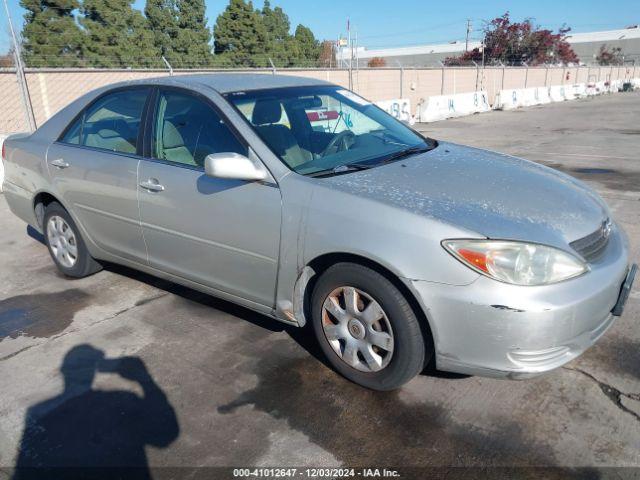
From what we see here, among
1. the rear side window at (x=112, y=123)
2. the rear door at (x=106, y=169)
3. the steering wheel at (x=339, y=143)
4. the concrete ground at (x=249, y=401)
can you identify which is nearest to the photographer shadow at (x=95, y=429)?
the concrete ground at (x=249, y=401)

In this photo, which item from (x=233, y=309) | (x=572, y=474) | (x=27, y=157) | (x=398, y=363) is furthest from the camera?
Answer: (x=27, y=157)

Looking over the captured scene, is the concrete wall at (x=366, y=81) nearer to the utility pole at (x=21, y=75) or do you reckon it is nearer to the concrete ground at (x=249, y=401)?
the utility pole at (x=21, y=75)

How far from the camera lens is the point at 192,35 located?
1253 inches

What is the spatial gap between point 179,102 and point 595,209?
2.70m

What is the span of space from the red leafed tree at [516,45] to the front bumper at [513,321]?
171ft

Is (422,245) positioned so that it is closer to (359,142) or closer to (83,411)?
(359,142)

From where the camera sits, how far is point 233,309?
396 centimetres

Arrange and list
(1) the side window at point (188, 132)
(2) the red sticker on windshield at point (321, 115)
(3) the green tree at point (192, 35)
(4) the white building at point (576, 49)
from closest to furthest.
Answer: (1) the side window at point (188, 132)
(2) the red sticker on windshield at point (321, 115)
(3) the green tree at point (192, 35)
(4) the white building at point (576, 49)

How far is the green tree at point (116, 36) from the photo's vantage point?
80.2 feet

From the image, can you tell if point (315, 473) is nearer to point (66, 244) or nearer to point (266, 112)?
point (266, 112)

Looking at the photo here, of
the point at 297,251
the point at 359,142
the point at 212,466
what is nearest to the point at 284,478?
the point at 212,466

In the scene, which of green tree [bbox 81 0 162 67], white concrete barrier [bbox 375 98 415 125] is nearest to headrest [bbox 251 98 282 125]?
white concrete barrier [bbox 375 98 415 125]

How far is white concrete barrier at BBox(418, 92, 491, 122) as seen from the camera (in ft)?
59.6

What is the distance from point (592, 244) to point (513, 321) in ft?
2.39
